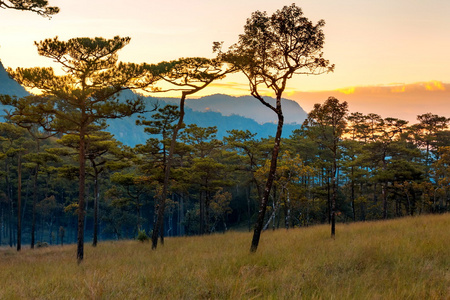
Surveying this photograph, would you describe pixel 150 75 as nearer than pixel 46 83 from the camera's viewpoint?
No

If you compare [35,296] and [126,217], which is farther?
[126,217]

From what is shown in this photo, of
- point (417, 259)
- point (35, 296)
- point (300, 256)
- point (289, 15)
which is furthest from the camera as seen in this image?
point (289, 15)

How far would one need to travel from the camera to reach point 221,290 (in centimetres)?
612

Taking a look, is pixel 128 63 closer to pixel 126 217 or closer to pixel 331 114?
pixel 331 114

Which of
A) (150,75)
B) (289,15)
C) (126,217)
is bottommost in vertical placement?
(126,217)

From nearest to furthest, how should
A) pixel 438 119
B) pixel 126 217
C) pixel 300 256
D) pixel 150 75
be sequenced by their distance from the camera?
pixel 300 256
pixel 150 75
pixel 438 119
pixel 126 217

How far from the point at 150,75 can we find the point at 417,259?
1347cm

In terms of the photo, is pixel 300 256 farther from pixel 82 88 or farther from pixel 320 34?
pixel 82 88

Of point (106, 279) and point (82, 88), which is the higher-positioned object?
point (82, 88)

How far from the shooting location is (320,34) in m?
12.7

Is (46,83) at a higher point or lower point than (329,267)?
higher

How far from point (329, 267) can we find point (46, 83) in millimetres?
13548

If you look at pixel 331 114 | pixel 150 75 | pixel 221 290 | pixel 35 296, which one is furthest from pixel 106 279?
pixel 331 114

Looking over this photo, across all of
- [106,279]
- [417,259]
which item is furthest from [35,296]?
[417,259]
